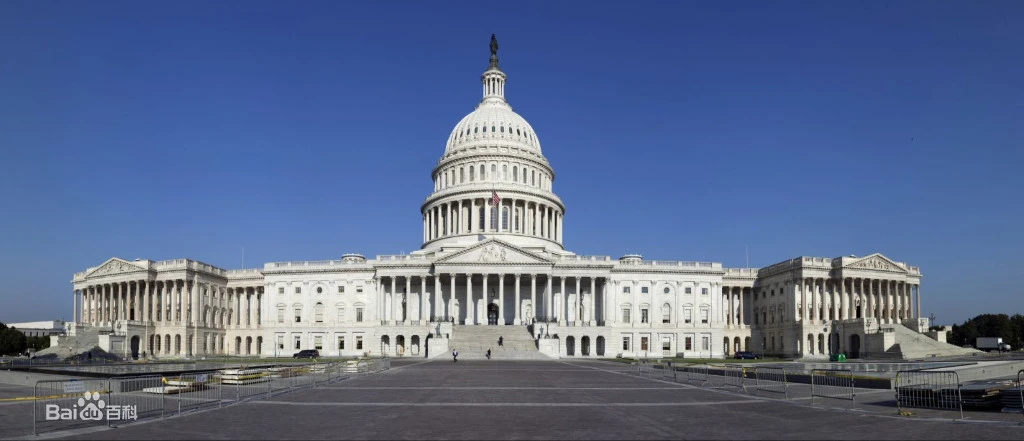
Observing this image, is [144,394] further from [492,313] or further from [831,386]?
[492,313]

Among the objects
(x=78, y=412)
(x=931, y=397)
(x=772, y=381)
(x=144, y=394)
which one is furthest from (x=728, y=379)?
(x=78, y=412)

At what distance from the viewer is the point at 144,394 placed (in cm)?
3081

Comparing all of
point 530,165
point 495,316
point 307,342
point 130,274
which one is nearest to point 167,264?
point 130,274

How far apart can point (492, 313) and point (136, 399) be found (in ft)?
306

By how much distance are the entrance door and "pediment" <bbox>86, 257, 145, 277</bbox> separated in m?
52.5

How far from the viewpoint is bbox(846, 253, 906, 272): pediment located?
115562 mm

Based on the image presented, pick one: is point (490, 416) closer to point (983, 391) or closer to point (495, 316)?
point (983, 391)

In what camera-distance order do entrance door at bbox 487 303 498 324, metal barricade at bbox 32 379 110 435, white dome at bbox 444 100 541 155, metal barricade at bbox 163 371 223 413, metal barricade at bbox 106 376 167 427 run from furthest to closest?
white dome at bbox 444 100 541 155, entrance door at bbox 487 303 498 324, metal barricade at bbox 163 371 223 413, metal barricade at bbox 106 376 167 427, metal barricade at bbox 32 379 110 435

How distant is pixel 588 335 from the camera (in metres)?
112

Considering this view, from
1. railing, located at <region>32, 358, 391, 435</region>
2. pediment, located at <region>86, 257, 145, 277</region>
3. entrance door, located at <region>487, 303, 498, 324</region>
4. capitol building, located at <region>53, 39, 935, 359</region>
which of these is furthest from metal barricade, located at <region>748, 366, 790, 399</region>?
pediment, located at <region>86, 257, 145, 277</region>

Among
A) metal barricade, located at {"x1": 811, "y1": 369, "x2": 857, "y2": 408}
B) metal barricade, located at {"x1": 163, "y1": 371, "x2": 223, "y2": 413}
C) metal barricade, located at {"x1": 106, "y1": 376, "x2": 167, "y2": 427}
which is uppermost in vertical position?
metal barricade, located at {"x1": 106, "y1": 376, "x2": 167, "y2": 427}

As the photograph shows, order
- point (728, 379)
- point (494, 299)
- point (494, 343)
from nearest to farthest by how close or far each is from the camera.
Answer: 1. point (728, 379)
2. point (494, 343)
3. point (494, 299)

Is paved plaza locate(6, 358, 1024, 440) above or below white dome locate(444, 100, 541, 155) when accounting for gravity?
below

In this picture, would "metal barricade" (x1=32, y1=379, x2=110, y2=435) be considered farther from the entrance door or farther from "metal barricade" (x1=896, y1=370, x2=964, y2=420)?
the entrance door
